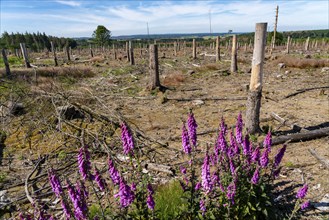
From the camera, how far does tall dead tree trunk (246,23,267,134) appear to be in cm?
614

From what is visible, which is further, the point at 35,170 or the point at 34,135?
the point at 34,135

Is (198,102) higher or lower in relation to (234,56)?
lower

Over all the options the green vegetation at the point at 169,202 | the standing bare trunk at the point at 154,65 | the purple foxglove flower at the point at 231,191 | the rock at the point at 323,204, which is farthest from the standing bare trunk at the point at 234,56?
the purple foxglove flower at the point at 231,191

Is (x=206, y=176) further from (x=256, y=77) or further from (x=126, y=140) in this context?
(x=256, y=77)

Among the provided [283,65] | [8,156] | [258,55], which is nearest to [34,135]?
[8,156]

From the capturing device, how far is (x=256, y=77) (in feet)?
20.7

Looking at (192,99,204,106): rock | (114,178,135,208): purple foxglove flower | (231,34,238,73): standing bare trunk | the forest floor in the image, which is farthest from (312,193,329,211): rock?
(231,34,238,73): standing bare trunk

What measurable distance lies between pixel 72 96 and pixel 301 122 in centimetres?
812

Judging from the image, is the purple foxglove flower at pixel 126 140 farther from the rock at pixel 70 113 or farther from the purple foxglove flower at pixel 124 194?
the rock at pixel 70 113

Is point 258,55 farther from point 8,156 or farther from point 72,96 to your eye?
point 8,156

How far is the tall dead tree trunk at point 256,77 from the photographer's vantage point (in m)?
6.14

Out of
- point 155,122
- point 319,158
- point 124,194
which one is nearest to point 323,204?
point 319,158

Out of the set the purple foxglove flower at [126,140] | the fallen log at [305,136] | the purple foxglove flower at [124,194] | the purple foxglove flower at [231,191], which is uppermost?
the purple foxglove flower at [126,140]

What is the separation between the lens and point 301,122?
7.63 meters
